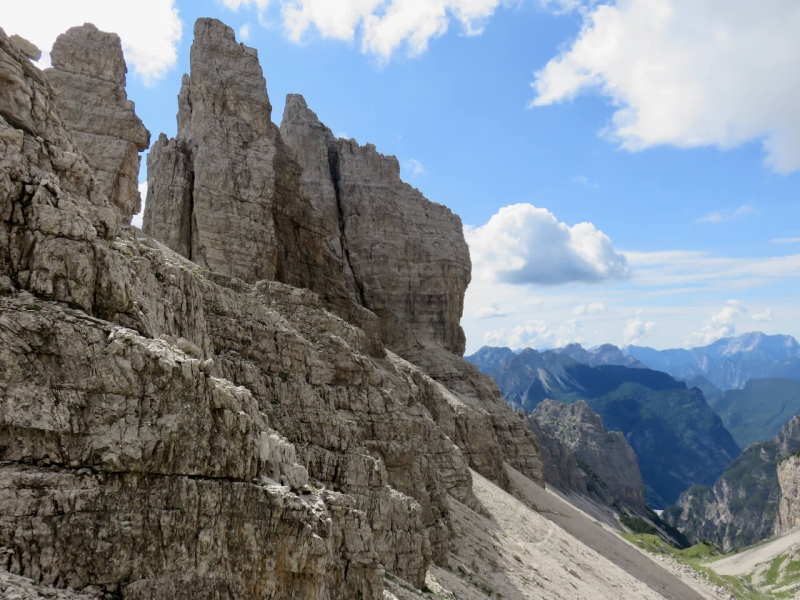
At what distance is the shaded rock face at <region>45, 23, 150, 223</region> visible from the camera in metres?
48.6

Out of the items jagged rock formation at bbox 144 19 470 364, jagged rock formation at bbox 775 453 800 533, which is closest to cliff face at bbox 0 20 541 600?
jagged rock formation at bbox 144 19 470 364

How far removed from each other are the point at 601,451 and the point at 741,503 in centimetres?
4462

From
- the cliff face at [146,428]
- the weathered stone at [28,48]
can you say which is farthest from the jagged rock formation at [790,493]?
the weathered stone at [28,48]

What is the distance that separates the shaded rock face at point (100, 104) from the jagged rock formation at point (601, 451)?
10742 cm

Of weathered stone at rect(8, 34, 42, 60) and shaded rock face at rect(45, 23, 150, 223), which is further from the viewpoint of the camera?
shaded rock face at rect(45, 23, 150, 223)

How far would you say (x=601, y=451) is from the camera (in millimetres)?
157750

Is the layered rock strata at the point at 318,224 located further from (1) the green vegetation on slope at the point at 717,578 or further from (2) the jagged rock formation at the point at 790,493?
(2) the jagged rock formation at the point at 790,493

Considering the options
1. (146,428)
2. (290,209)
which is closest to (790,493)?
(290,209)

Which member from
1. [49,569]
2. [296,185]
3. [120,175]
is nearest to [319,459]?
[49,569]

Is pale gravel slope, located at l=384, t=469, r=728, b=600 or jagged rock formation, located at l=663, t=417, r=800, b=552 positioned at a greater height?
pale gravel slope, located at l=384, t=469, r=728, b=600

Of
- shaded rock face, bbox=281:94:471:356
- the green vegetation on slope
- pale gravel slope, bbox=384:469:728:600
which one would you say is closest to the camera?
pale gravel slope, bbox=384:469:728:600

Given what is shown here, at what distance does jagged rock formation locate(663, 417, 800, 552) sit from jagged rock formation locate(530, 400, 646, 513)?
24.4 meters

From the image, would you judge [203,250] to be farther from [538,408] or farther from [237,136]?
[538,408]

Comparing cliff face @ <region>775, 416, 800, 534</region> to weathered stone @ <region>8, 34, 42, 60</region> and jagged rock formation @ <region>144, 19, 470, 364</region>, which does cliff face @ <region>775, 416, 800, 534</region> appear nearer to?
jagged rock formation @ <region>144, 19, 470, 364</region>
